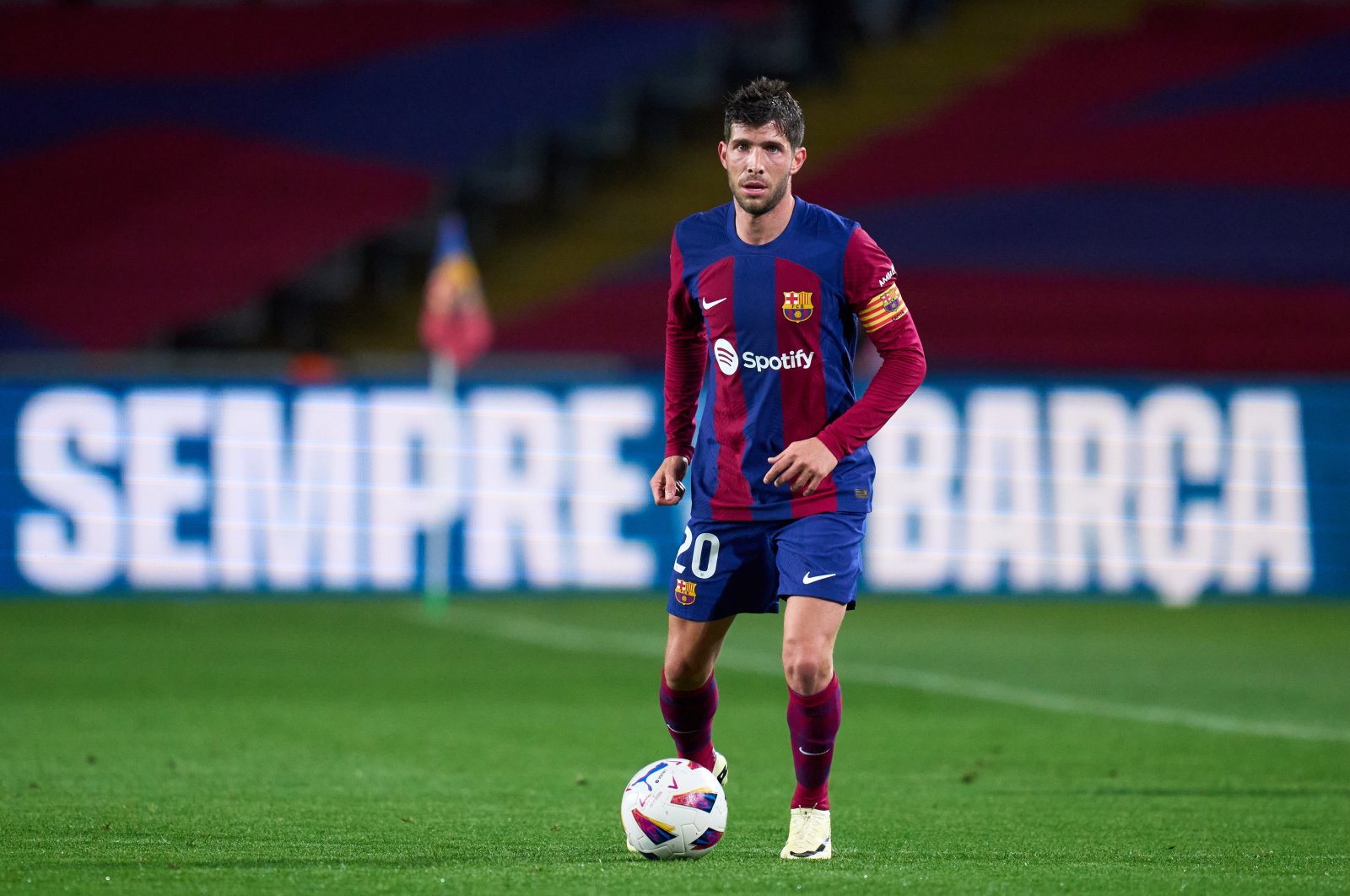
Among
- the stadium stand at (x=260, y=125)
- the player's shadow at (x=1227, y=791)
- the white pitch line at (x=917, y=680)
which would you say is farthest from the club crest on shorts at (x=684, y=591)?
the stadium stand at (x=260, y=125)

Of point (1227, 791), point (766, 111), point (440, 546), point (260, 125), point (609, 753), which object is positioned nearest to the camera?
point (766, 111)

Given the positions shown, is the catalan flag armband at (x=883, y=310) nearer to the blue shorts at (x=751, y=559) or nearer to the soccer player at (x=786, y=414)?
the soccer player at (x=786, y=414)

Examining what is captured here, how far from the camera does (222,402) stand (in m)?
15.5

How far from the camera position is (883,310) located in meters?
5.84

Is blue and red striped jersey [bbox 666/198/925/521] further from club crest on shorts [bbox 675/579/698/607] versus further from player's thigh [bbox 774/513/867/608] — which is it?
club crest on shorts [bbox 675/579/698/607]

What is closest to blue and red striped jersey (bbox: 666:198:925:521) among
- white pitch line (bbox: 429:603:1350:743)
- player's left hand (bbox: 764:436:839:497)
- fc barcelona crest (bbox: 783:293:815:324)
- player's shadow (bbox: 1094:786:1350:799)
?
fc barcelona crest (bbox: 783:293:815:324)

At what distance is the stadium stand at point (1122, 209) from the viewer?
22.0 m

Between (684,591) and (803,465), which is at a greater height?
(803,465)

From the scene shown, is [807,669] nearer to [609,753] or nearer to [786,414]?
[786,414]

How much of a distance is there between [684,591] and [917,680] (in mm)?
5494

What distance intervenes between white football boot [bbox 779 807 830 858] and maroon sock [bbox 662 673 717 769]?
51 centimetres

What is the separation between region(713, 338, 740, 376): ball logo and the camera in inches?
233

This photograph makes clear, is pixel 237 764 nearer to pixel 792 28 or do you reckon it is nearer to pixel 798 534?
pixel 798 534

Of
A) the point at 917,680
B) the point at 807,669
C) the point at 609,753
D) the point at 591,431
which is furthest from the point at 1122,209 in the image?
the point at 807,669
